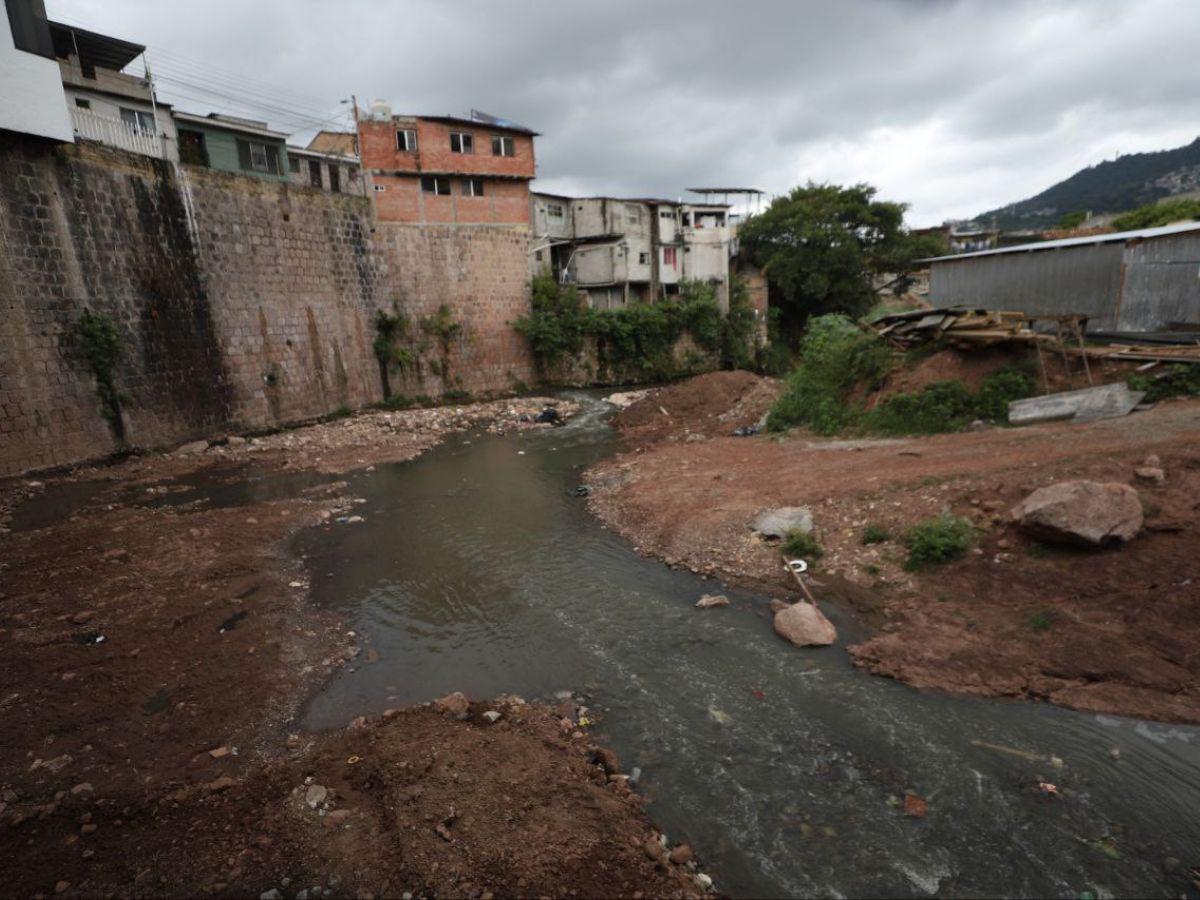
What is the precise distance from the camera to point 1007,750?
476 centimetres

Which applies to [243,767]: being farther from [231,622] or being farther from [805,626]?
[805,626]

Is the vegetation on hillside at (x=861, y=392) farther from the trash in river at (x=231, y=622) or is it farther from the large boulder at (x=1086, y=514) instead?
the trash in river at (x=231, y=622)

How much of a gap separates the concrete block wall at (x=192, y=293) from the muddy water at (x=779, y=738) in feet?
30.4

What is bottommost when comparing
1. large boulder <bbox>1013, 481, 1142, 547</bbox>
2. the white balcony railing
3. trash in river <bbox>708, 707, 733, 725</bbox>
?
trash in river <bbox>708, 707, 733, 725</bbox>

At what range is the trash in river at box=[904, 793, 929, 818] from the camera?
14.0ft

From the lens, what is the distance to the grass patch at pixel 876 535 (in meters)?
7.70

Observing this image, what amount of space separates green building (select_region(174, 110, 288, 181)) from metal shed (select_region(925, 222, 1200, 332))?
2291 cm

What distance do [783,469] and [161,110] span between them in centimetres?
2286

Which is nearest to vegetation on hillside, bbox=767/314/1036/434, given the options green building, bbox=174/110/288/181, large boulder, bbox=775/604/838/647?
large boulder, bbox=775/604/838/647

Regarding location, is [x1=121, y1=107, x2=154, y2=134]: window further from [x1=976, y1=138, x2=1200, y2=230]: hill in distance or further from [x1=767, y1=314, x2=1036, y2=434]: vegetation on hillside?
[x1=976, y1=138, x2=1200, y2=230]: hill in distance

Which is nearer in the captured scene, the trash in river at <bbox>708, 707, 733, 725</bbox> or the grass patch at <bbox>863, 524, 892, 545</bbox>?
the trash in river at <bbox>708, 707, 733, 725</bbox>

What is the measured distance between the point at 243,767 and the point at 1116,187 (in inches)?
4548

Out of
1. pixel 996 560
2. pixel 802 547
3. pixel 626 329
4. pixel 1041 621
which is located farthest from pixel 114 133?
pixel 1041 621

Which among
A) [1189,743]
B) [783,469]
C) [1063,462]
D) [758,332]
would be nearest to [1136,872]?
[1189,743]
